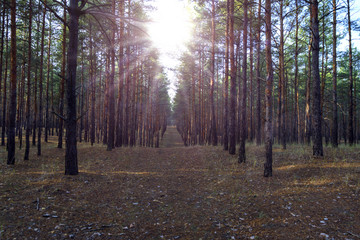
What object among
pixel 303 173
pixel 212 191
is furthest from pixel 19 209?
pixel 303 173

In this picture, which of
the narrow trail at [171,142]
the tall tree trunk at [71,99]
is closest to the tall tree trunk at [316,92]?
the tall tree trunk at [71,99]

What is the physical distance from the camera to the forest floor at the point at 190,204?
3.87 m

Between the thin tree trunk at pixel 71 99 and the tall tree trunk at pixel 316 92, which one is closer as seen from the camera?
the thin tree trunk at pixel 71 99

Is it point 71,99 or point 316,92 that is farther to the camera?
point 316,92

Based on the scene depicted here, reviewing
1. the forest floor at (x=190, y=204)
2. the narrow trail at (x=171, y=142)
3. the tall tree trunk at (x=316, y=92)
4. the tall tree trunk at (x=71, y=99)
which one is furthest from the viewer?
the narrow trail at (x=171, y=142)

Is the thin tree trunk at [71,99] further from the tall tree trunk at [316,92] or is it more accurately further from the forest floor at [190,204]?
the tall tree trunk at [316,92]

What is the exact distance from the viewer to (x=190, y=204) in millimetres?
5418

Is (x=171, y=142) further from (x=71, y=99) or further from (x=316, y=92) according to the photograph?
(x=71, y=99)

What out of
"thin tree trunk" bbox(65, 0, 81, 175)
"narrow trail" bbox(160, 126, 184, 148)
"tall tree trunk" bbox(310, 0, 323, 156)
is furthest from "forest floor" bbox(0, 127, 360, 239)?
"narrow trail" bbox(160, 126, 184, 148)

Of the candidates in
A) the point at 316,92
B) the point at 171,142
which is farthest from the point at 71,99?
the point at 171,142

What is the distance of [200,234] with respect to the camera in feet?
12.8

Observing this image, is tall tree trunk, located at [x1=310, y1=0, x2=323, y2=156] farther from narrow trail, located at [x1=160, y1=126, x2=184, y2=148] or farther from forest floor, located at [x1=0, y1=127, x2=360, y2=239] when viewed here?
narrow trail, located at [x1=160, y1=126, x2=184, y2=148]

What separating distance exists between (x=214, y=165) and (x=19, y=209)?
24.9 ft

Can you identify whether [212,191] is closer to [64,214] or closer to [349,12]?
[64,214]
